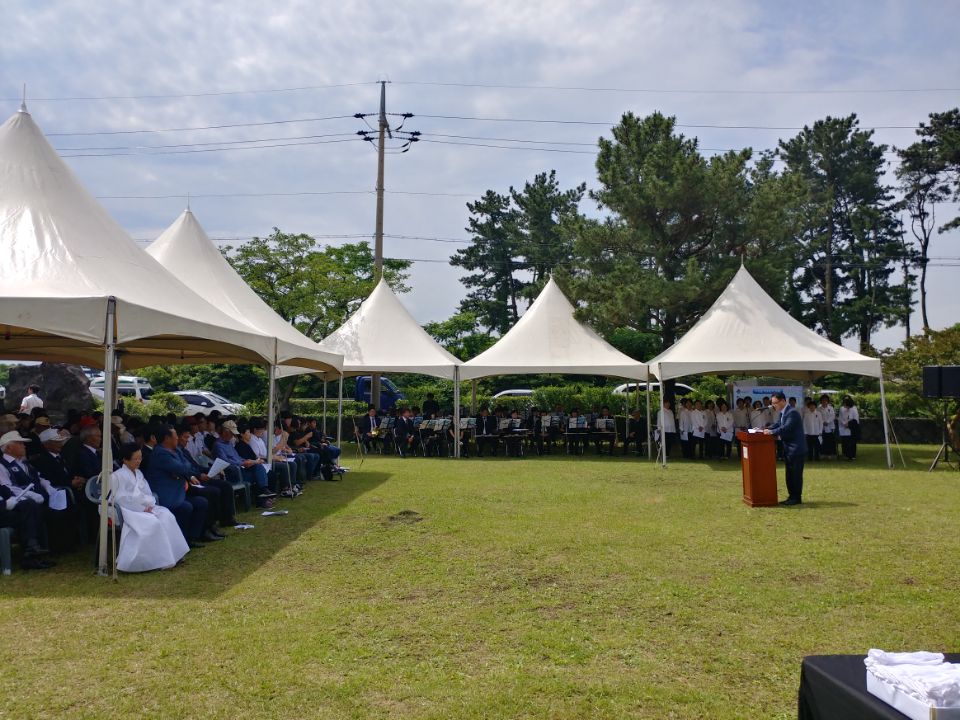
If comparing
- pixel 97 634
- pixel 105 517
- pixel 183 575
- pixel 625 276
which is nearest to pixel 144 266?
pixel 105 517

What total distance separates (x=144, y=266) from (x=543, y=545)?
5.41 meters

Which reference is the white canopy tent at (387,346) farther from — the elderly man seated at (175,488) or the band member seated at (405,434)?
the elderly man seated at (175,488)

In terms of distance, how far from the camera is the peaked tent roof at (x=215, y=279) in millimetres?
12781

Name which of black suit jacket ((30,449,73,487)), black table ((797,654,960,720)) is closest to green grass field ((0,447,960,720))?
black suit jacket ((30,449,73,487))

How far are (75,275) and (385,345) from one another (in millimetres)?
11413

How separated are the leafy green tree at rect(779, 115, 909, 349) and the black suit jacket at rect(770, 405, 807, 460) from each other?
2917 centimetres

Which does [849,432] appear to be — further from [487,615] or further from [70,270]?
[70,270]

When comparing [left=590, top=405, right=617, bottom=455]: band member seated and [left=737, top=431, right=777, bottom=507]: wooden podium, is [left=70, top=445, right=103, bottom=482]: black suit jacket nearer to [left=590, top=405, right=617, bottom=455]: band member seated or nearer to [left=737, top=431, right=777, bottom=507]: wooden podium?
[left=737, top=431, right=777, bottom=507]: wooden podium

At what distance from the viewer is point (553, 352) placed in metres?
17.8

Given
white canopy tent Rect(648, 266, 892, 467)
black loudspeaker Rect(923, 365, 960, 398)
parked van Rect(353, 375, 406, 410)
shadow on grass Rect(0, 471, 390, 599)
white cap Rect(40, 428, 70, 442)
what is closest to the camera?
shadow on grass Rect(0, 471, 390, 599)

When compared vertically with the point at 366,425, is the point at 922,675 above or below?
below

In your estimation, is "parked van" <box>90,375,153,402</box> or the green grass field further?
"parked van" <box>90,375,153,402</box>

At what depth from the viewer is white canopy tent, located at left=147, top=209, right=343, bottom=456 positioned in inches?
503

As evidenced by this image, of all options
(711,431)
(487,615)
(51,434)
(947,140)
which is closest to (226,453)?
(51,434)
